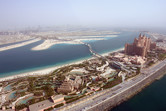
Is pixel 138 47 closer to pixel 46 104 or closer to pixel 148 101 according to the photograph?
pixel 148 101

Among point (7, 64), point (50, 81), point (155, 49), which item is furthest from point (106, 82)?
point (155, 49)

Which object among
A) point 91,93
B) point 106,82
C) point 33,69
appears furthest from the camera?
point 33,69

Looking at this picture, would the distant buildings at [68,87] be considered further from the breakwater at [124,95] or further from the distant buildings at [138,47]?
the distant buildings at [138,47]

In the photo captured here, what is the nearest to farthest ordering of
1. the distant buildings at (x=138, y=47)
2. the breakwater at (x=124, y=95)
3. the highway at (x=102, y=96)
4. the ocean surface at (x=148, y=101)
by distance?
1. the highway at (x=102, y=96)
2. the breakwater at (x=124, y=95)
3. the ocean surface at (x=148, y=101)
4. the distant buildings at (x=138, y=47)

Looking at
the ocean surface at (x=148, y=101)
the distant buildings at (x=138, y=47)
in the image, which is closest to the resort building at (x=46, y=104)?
the ocean surface at (x=148, y=101)

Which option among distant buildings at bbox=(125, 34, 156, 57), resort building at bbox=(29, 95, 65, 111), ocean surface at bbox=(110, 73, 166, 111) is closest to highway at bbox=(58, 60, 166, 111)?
resort building at bbox=(29, 95, 65, 111)

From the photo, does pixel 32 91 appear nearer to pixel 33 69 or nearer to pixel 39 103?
pixel 39 103

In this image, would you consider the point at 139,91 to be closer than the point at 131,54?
Yes

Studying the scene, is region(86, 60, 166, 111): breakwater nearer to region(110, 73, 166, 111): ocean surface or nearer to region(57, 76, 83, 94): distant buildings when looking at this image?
region(110, 73, 166, 111): ocean surface

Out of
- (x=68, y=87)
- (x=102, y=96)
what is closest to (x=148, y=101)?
(x=102, y=96)
